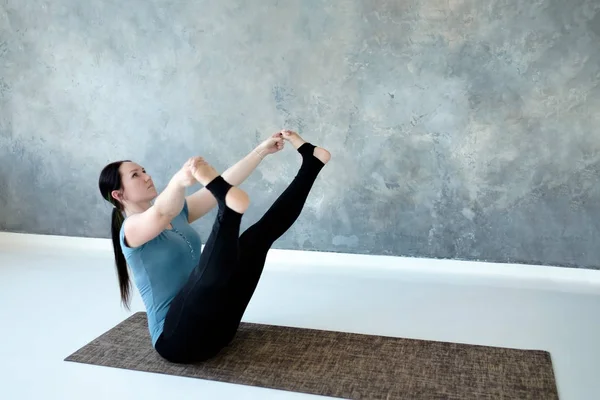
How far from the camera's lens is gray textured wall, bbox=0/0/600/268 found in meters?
3.05

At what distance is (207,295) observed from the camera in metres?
2.08

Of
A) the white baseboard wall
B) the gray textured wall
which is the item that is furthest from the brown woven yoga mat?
the gray textured wall

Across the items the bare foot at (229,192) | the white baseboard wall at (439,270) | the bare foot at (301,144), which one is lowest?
the bare foot at (229,192)

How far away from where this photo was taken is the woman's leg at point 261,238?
84.8 inches

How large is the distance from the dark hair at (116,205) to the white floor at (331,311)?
33 cm

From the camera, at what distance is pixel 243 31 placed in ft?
11.2

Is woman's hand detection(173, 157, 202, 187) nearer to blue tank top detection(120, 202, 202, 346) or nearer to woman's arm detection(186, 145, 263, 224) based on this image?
blue tank top detection(120, 202, 202, 346)

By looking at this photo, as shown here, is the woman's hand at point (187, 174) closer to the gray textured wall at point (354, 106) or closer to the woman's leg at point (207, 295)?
the woman's leg at point (207, 295)

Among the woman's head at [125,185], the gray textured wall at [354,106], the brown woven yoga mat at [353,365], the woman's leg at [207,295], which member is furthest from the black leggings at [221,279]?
the gray textured wall at [354,106]

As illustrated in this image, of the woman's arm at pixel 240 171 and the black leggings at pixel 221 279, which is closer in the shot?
the black leggings at pixel 221 279

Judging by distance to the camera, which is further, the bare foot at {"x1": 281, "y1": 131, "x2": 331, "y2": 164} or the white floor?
the bare foot at {"x1": 281, "y1": 131, "x2": 331, "y2": 164}

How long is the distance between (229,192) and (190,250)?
0.49 metres

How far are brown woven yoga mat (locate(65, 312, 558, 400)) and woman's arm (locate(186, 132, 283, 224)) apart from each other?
1.68 feet

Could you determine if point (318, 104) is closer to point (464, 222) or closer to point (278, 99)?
point (278, 99)
